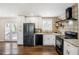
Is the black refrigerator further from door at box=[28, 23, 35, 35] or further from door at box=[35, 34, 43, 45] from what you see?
door at box=[35, 34, 43, 45]

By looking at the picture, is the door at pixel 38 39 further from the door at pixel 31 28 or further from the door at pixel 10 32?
the door at pixel 10 32

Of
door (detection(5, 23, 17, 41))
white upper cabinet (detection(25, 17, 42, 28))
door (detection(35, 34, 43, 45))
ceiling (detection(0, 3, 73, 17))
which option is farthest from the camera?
door (detection(5, 23, 17, 41))

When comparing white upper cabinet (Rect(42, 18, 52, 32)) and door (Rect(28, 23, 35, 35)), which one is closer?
door (Rect(28, 23, 35, 35))

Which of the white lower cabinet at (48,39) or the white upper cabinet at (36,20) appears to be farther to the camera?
the white upper cabinet at (36,20)

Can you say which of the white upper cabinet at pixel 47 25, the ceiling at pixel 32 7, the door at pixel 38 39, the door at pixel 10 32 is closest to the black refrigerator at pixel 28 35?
the door at pixel 38 39

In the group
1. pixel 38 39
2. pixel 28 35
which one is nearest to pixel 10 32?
pixel 28 35

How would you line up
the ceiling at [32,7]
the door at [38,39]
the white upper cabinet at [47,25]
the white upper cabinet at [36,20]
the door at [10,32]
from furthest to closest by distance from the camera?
1. the door at [10,32]
2. the white upper cabinet at [47,25]
3. the white upper cabinet at [36,20]
4. the door at [38,39]
5. the ceiling at [32,7]

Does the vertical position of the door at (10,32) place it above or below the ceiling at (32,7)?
below

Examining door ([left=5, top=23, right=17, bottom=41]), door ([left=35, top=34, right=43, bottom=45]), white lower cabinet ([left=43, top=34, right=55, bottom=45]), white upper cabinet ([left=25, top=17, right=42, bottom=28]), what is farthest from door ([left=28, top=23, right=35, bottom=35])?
door ([left=5, top=23, right=17, bottom=41])

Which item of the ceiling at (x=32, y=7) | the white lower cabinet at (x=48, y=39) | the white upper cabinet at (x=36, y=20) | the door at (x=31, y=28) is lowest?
the white lower cabinet at (x=48, y=39)

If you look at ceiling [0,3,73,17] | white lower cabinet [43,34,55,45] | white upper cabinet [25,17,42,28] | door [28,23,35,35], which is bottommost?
white lower cabinet [43,34,55,45]

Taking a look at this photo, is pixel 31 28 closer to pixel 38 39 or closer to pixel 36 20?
pixel 38 39

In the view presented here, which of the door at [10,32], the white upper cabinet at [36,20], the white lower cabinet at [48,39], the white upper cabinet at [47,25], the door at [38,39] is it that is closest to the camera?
the white lower cabinet at [48,39]
